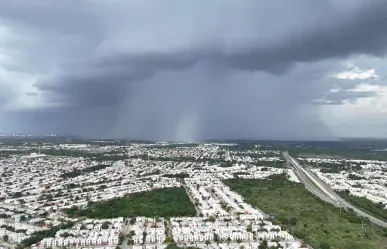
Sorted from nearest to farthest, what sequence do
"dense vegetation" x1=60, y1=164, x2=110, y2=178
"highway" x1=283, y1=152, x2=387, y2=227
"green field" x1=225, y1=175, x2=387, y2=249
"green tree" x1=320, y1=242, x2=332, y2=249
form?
"green tree" x1=320, y1=242, x2=332, y2=249 → "green field" x1=225, y1=175, x2=387, y2=249 → "highway" x1=283, y1=152, x2=387, y2=227 → "dense vegetation" x1=60, y1=164, x2=110, y2=178

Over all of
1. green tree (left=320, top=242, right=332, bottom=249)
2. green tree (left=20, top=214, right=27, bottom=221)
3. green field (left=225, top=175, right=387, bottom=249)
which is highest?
green field (left=225, top=175, right=387, bottom=249)

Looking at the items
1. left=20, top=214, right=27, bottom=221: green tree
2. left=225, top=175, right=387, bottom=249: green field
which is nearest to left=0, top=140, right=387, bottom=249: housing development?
left=20, top=214, right=27, bottom=221: green tree

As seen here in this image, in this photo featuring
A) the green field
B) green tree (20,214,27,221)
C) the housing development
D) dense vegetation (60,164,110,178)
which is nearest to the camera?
the housing development

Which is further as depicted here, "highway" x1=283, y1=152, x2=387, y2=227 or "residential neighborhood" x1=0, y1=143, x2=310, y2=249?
"highway" x1=283, y1=152, x2=387, y2=227

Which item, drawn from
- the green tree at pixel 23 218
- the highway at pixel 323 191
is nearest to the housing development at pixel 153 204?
the green tree at pixel 23 218

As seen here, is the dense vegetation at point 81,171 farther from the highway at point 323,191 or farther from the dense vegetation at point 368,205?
the dense vegetation at point 368,205

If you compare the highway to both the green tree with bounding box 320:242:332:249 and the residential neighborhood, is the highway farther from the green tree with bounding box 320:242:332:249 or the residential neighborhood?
the green tree with bounding box 320:242:332:249
